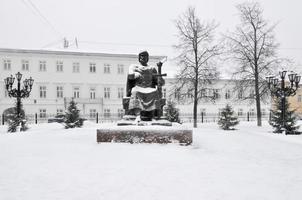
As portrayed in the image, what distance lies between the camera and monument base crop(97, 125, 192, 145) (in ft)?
28.3

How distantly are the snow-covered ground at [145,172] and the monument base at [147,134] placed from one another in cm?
23

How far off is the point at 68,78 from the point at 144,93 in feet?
111

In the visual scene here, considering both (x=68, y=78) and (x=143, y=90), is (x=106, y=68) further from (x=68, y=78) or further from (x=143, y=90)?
(x=143, y=90)

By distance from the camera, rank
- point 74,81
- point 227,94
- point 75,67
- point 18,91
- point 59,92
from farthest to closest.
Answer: point 227,94 → point 75,67 → point 74,81 → point 59,92 → point 18,91

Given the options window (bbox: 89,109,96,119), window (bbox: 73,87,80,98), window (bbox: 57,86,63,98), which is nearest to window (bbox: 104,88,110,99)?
window (bbox: 89,109,96,119)

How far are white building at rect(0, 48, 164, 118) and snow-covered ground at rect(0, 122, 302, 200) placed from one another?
32007 mm

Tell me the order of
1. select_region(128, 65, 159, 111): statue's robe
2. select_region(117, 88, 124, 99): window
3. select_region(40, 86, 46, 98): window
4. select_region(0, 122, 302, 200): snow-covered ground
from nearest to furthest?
1. select_region(0, 122, 302, 200): snow-covered ground
2. select_region(128, 65, 159, 111): statue's robe
3. select_region(40, 86, 46, 98): window
4. select_region(117, 88, 124, 99): window

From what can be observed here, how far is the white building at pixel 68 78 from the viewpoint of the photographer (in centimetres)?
4009

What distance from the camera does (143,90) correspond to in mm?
9703

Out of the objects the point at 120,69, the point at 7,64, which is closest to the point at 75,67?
the point at 120,69

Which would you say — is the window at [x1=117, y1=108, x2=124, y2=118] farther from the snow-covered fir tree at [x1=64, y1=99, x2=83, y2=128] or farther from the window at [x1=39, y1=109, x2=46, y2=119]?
the snow-covered fir tree at [x1=64, y1=99, x2=83, y2=128]

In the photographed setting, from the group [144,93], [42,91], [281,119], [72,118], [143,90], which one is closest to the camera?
[144,93]

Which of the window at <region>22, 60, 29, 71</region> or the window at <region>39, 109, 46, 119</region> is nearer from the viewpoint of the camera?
the window at <region>39, 109, 46, 119</region>

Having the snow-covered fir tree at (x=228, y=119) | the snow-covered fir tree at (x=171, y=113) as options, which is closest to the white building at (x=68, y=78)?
the snow-covered fir tree at (x=171, y=113)
